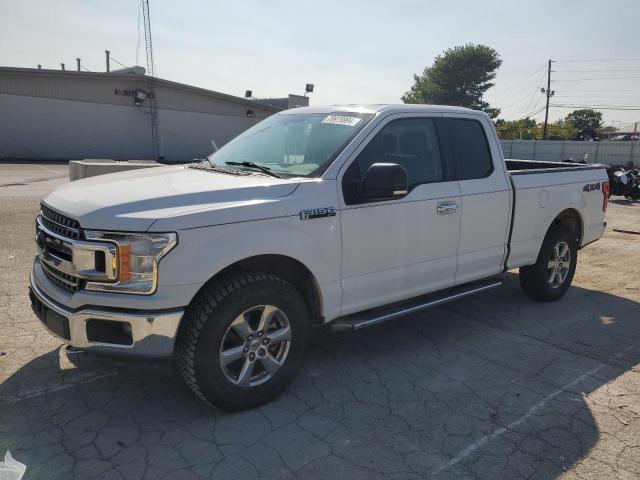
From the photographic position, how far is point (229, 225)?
302 centimetres

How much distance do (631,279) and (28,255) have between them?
7.96 metres

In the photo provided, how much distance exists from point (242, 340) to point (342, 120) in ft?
6.21

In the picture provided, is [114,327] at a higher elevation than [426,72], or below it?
below

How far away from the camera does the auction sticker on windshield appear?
3.98 metres

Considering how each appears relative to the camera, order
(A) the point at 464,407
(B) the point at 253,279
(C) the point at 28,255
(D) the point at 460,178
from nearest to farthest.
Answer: (B) the point at 253,279, (A) the point at 464,407, (D) the point at 460,178, (C) the point at 28,255

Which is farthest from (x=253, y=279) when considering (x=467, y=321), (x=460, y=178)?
(x=467, y=321)

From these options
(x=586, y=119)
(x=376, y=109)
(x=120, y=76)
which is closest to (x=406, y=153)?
(x=376, y=109)

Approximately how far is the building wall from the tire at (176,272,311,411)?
2802 centimetres

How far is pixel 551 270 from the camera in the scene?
225 inches

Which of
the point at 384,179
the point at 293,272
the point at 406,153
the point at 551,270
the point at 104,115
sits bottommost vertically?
the point at 551,270

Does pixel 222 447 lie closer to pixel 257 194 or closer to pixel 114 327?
pixel 114 327

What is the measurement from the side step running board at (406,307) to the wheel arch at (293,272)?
0.22 meters

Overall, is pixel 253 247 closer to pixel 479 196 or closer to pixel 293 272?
pixel 293 272

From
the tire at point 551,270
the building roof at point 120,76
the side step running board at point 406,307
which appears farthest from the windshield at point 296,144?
the building roof at point 120,76
